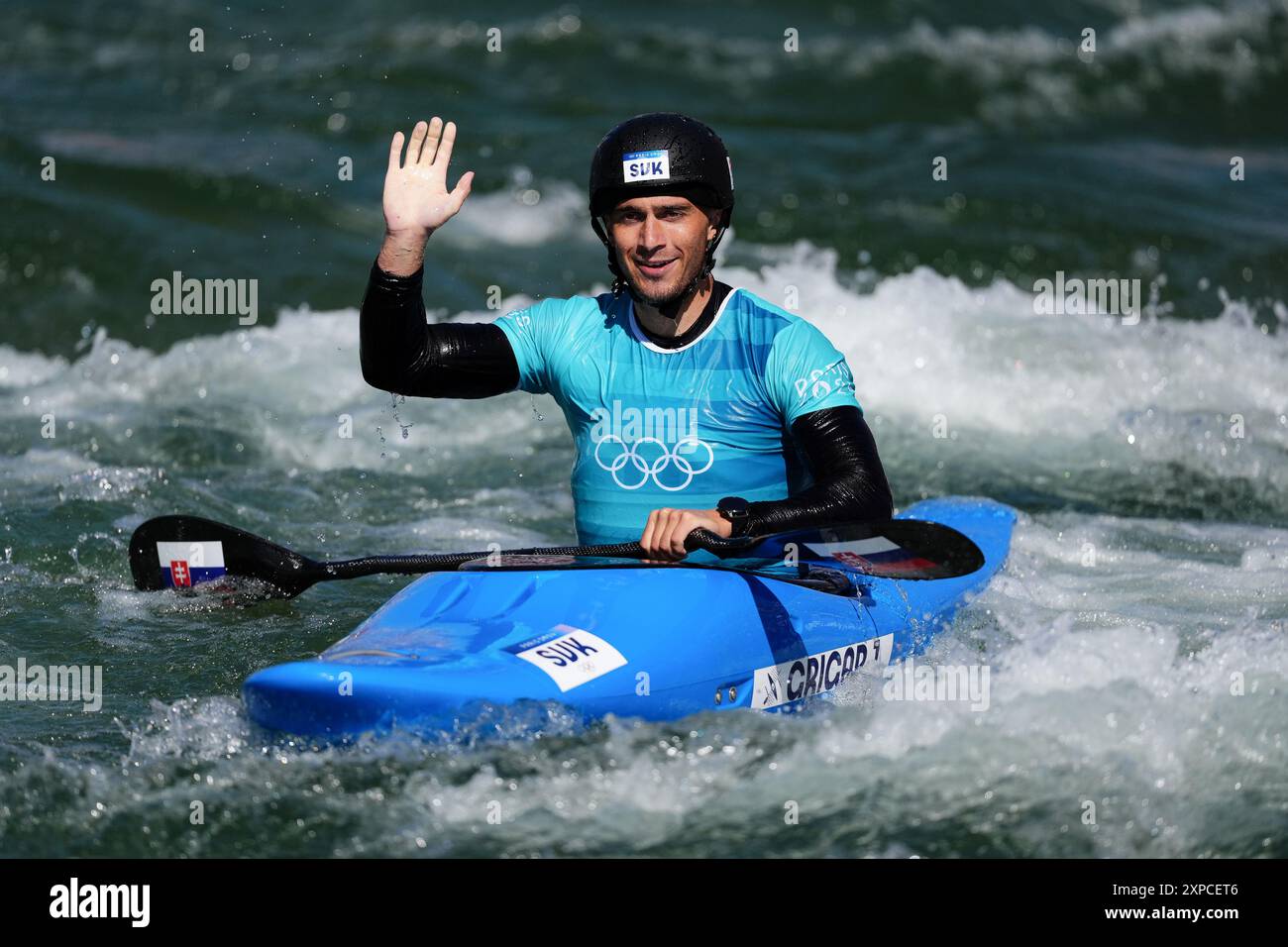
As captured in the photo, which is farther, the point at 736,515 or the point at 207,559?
the point at 207,559

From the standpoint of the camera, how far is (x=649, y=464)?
4801mm

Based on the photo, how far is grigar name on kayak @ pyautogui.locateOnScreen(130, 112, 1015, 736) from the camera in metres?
4.29

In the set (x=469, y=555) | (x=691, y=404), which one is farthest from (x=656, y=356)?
(x=469, y=555)

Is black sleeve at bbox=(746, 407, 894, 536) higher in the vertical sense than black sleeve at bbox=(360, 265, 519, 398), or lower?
lower

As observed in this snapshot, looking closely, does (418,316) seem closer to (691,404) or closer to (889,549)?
(691,404)

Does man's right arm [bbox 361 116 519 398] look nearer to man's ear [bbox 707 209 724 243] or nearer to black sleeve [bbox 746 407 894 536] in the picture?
man's ear [bbox 707 209 724 243]

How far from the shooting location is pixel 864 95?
14078 mm

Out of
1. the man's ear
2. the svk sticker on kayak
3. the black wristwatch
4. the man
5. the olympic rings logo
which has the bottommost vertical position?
the svk sticker on kayak

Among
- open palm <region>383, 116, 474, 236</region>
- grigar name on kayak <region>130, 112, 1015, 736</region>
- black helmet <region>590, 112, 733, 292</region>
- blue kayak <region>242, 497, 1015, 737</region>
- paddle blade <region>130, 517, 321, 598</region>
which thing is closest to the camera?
blue kayak <region>242, 497, 1015, 737</region>

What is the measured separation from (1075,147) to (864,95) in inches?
74.1

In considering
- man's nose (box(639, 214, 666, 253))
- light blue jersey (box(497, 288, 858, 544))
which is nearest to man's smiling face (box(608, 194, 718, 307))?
man's nose (box(639, 214, 666, 253))

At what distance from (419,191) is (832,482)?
56.2 inches

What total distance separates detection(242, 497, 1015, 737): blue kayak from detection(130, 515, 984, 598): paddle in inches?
2.0
